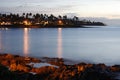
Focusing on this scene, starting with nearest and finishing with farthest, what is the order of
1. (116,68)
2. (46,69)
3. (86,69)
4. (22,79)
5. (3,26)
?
(22,79) < (86,69) < (46,69) < (116,68) < (3,26)

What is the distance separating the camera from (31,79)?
14109 mm

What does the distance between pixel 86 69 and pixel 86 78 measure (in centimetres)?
141

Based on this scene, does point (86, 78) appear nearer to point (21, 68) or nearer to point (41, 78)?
point (41, 78)

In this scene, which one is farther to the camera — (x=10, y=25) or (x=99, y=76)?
(x=10, y=25)

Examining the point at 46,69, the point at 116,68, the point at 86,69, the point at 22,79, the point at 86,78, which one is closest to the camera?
the point at 22,79

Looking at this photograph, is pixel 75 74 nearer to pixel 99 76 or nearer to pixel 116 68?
pixel 99 76

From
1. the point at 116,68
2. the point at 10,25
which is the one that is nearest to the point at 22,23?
the point at 10,25

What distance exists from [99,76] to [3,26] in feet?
582

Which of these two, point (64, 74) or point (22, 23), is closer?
point (64, 74)

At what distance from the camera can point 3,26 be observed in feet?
620

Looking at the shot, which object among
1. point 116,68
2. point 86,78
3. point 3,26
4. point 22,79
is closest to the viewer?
point 22,79

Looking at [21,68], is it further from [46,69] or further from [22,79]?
[22,79]

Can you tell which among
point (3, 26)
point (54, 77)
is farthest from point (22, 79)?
point (3, 26)

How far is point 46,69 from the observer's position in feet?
56.1
